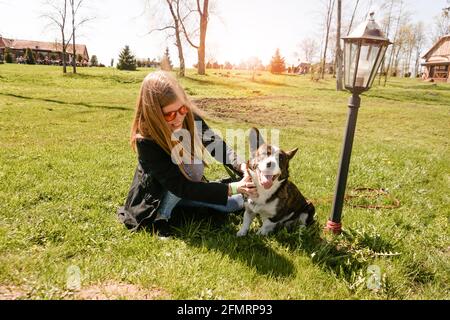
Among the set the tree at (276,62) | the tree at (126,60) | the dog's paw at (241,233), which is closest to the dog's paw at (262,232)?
the dog's paw at (241,233)

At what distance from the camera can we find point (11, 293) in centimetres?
323

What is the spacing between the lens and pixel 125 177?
668 centimetres

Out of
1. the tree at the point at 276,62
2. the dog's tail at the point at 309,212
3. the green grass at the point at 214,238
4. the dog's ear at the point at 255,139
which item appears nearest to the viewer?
the green grass at the point at 214,238

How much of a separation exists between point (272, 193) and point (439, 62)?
66979 mm

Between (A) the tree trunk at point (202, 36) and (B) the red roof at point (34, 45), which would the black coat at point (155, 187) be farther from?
(B) the red roof at point (34, 45)

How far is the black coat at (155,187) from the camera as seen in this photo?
4.03 metres

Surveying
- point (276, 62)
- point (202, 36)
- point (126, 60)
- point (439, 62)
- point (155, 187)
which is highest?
point (276, 62)

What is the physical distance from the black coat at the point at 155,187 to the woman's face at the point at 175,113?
0.34 metres

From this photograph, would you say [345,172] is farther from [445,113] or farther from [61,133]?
[445,113]

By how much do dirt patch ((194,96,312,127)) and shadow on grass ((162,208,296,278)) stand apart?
9.99m

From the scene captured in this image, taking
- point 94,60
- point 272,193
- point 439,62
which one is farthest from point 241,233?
point 94,60

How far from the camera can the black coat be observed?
4.03 meters

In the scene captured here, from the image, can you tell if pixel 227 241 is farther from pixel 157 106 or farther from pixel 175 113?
pixel 157 106

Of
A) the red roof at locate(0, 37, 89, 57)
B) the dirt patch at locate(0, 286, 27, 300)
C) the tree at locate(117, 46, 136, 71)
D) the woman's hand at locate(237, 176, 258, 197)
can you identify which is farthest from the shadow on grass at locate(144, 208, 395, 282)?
the red roof at locate(0, 37, 89, 57)
